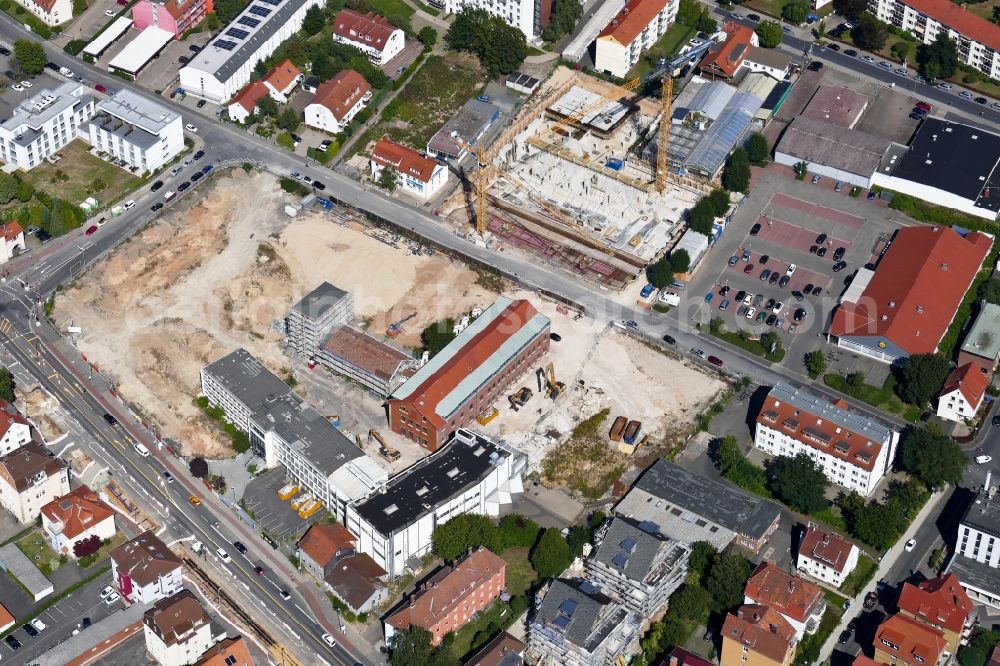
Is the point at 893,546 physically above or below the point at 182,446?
above

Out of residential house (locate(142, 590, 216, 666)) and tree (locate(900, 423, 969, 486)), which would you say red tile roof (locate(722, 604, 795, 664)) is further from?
residential house (locate(142, 590, 216, 666))

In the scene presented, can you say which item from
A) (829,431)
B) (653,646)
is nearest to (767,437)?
(829,431)

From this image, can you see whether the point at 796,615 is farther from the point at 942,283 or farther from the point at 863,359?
the point at 942,283

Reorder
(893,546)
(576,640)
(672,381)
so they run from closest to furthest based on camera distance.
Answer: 1. (576,640)
2. (893,546)
3. (672,381)

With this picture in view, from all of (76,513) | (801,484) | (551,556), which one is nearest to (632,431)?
(801,484)

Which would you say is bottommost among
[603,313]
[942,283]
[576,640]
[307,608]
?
[307,608]

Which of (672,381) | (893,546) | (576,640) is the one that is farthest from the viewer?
(672,381)

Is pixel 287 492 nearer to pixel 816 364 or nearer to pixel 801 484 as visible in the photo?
pixel 801 484
